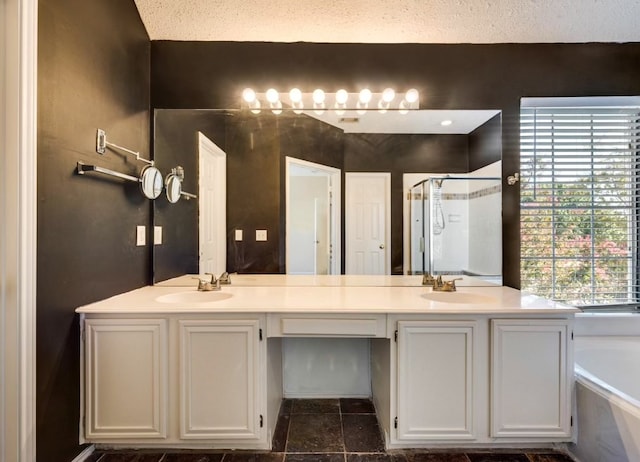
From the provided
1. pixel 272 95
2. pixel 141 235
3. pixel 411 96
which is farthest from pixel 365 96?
pixel 141 235

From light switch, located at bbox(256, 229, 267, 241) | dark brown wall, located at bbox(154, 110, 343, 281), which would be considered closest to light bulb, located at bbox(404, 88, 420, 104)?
dark brown wall, located at bbox(154, 110, 343, 281)

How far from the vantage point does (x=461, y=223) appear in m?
2.12

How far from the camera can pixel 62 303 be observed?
4.72ft

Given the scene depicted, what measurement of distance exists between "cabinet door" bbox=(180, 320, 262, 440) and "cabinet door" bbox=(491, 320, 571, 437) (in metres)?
1.19

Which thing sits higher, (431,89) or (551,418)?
(431,89)

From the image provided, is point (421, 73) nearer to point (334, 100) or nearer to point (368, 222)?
point (334, 100)

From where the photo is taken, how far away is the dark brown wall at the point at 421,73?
213 centimetres

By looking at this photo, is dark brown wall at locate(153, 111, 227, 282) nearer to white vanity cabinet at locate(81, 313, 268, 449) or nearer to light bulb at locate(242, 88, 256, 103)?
light bulb at locate(242, 88, 256, 103)

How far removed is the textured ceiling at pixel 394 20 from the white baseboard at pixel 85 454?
241 centimetres

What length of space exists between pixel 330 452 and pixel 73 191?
1.79 meters

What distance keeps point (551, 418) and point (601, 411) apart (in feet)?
0.68

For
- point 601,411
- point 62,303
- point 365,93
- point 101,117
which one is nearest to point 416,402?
point 601,411

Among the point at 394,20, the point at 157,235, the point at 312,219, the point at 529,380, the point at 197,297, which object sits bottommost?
the point at 529,380

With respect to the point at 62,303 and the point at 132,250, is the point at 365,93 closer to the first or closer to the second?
the point at 132,250
